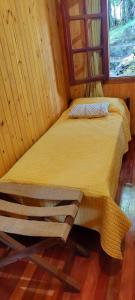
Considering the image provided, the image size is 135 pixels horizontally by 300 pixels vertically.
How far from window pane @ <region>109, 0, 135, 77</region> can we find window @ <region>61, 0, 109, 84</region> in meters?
0.20

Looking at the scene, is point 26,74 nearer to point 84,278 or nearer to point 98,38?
point 98,38

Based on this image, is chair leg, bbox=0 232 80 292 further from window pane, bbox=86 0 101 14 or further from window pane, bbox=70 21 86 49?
window pane, bbox=86 0 101 14

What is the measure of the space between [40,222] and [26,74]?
1295 mm

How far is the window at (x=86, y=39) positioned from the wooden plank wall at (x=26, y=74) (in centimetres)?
16

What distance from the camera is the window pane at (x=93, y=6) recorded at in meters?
2.52

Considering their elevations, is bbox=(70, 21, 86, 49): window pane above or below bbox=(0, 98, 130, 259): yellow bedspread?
above

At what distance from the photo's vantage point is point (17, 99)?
1.92 meters

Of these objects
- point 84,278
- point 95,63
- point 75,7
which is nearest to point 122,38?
point 95,63

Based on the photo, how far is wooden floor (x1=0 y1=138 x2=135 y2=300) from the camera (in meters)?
1.37

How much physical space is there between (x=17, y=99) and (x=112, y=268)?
1.39 m

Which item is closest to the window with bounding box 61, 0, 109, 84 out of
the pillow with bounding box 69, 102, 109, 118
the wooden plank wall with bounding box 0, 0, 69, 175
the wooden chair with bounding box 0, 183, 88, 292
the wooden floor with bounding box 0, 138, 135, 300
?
the wooden plank wall with bounding box 0, 0, 69, 175

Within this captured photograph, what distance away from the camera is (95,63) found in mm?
2797

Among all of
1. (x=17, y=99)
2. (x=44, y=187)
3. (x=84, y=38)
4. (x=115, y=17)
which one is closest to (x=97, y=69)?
(x=84, y=38)

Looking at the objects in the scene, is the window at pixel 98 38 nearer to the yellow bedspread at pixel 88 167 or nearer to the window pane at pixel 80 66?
the window pane at pixel 80 66
